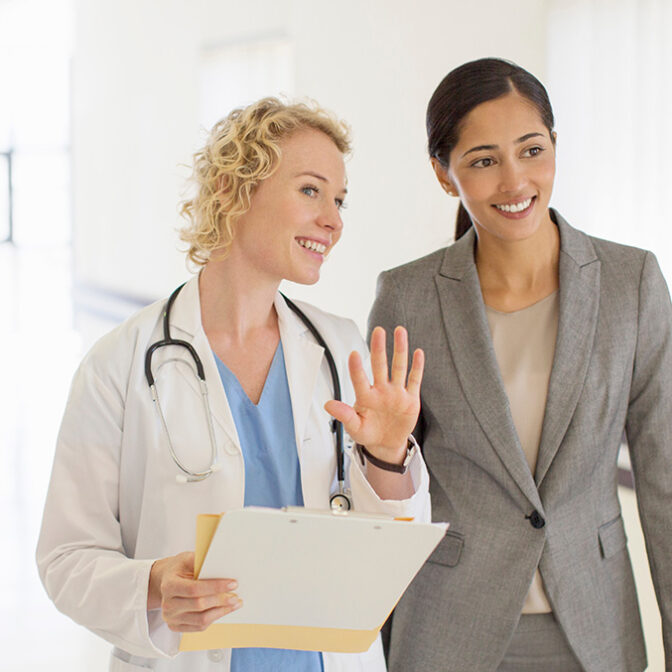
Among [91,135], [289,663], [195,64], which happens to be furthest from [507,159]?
[91,135]

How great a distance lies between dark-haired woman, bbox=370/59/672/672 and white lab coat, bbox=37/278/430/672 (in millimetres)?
171

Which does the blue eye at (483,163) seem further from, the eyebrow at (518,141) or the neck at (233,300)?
the neck at (233,300)

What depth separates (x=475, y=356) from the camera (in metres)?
1.54

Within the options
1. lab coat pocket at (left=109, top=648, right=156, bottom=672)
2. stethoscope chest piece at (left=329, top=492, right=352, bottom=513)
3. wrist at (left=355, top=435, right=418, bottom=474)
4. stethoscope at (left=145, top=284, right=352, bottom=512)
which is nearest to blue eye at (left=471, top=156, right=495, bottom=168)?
stethoscope at (left=145, top=284, right=352, bottom=512)

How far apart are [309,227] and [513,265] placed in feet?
1.40

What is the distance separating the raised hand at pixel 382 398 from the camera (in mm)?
1257

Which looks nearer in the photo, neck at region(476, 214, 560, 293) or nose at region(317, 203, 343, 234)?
nose at region(317, 203, 343, 234)

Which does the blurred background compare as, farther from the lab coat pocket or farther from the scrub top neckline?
the lab coat pocket

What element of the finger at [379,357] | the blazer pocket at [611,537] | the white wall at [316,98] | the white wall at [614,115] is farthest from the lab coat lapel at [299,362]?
the white wall at [316,98]

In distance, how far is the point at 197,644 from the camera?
1195 millimetres

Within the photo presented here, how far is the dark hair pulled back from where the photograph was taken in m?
1.54

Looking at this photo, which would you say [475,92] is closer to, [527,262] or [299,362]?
[527,262]

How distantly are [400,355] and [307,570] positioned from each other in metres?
0.37

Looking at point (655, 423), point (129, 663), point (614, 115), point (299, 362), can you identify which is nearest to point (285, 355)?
point (299, 362)
